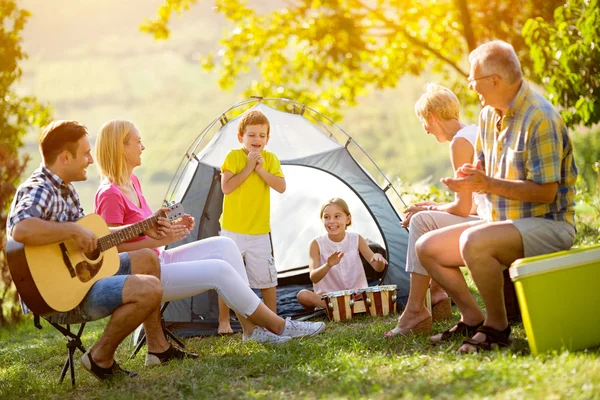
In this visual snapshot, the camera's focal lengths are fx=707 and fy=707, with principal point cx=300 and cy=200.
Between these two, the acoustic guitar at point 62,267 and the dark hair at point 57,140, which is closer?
the acoustic guitar at point 62,267

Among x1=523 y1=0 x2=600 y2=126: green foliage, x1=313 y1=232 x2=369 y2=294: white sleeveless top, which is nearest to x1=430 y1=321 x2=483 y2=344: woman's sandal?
x1=313 y1=232 x2=369 y2=294: white sleeveless top

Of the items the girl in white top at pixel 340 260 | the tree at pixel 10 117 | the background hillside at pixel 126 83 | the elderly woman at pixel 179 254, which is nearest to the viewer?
the elderly woman at pixel 179 254

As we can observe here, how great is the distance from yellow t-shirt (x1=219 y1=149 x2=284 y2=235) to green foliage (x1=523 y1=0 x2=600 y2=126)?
309 centimetres

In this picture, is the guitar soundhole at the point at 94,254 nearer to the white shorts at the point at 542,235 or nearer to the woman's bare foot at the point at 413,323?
the woman's bare foot at the point at 413,323

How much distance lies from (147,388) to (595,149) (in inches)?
559

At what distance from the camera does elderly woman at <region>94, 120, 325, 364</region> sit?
150 inches

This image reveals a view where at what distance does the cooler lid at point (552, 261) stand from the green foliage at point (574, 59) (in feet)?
12.3

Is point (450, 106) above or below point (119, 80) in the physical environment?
below

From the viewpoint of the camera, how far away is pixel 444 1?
11.4 m

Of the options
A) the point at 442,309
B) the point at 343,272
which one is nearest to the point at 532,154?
the point at 442,309

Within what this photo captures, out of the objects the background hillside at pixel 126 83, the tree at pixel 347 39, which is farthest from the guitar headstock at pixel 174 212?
the background hillside at pixel 126 83

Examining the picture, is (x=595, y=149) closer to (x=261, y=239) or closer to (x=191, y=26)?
(x=261, y=239)

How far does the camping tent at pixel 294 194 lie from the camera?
5.42m

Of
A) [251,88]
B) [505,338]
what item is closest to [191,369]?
[505,338]
